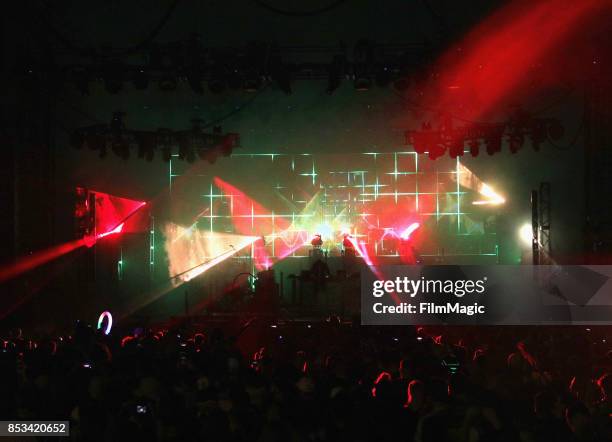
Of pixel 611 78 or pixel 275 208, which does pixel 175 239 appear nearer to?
pixel 275 208

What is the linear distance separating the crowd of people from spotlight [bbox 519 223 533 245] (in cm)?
1028

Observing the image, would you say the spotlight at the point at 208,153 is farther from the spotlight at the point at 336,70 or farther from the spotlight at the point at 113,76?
the spotlight at the point at 336,70

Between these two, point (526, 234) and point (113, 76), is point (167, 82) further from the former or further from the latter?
point (526, 234)

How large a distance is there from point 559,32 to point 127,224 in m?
11.1

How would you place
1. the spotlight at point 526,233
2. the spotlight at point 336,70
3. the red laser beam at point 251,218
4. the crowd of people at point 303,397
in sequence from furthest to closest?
the red laser beam at point 251,218 → the spotlight at point 526,233 → the spotlight at point 336,70 → the crowd of people at point 303,397

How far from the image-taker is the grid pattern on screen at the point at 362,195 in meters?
16.6

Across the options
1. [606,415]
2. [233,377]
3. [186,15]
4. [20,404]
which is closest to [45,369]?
[20,404]

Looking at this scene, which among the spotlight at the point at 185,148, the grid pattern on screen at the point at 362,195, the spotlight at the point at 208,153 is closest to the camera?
the spotlight at the point at 185,148

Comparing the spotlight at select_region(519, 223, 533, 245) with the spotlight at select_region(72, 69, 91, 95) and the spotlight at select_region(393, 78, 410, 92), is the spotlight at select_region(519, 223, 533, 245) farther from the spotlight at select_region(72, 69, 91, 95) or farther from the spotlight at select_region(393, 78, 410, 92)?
the spotlight at select_region(72, 69, 91, 95)

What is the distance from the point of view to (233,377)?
15.6ft

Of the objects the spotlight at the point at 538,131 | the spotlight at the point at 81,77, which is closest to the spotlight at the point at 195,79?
the spotlight at the point at 81,77

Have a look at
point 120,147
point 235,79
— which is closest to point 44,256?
point 120,147

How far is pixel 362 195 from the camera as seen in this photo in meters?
16.8

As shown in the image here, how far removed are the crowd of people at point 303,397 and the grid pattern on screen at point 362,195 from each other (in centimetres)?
1049
